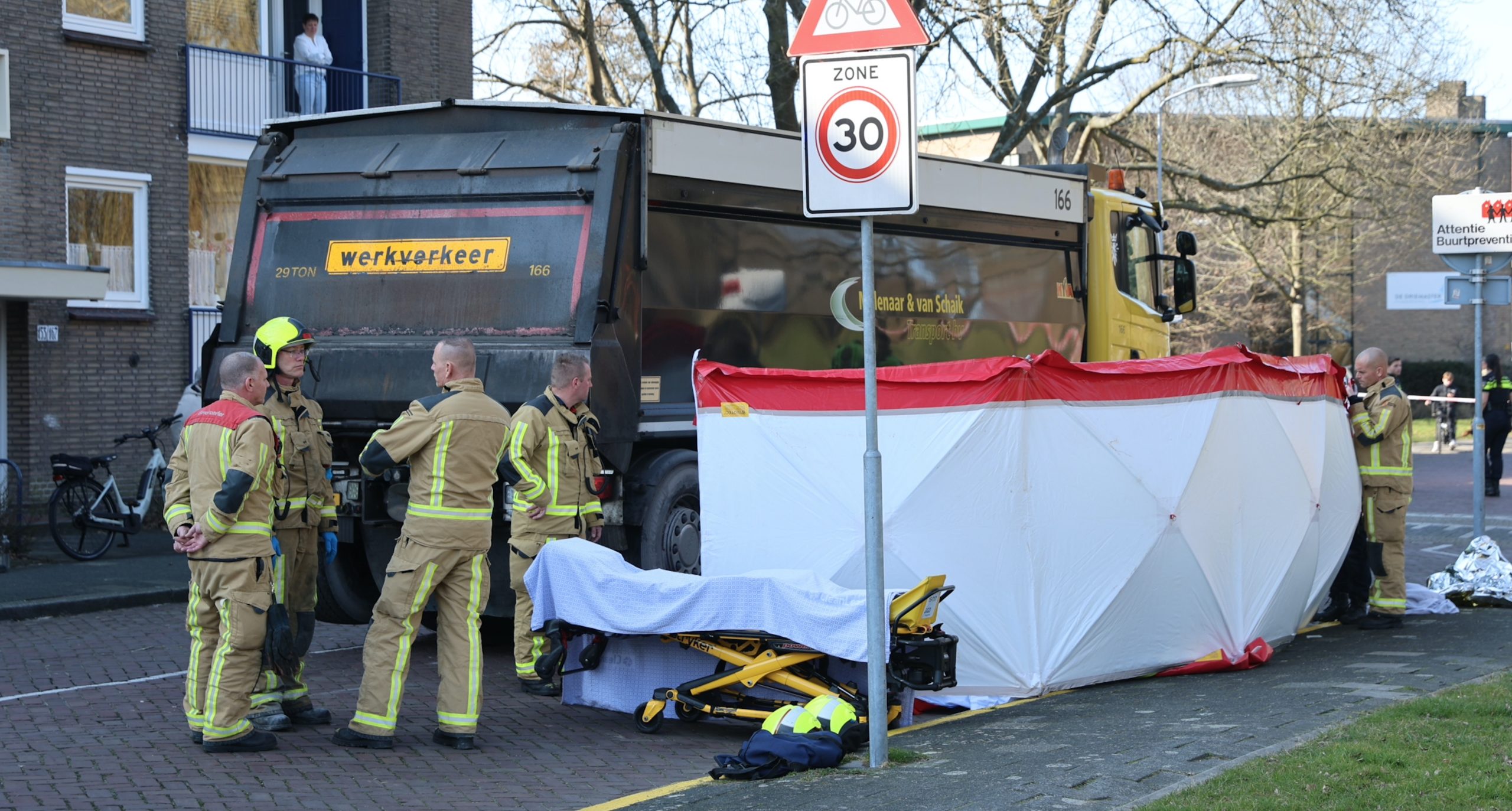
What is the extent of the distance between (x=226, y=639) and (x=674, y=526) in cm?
303

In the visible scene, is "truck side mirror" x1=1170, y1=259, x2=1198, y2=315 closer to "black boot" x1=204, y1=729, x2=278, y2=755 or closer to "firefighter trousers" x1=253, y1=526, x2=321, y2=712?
"firefighter trousers" x1=253, y1=526, x2=321, y2=712

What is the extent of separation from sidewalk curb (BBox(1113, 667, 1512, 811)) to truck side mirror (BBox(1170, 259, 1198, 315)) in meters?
7.49

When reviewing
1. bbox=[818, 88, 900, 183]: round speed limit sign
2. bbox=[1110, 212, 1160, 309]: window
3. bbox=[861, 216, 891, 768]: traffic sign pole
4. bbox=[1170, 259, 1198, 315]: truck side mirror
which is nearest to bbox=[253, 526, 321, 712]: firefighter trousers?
bbox=[861, 216, 891, 768]: traffic sign pole

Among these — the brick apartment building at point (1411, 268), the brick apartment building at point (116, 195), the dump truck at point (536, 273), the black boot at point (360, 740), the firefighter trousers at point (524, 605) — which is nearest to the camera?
the black boot at point (360, 740)

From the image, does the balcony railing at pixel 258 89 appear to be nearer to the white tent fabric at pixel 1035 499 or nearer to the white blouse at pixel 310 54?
the white blouse at pixel 310 54

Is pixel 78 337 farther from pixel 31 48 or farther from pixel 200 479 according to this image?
pixel 200 479

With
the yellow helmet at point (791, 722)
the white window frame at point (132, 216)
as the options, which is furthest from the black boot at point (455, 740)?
the white window frame at point (132, 216)

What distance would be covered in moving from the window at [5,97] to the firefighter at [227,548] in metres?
11.8

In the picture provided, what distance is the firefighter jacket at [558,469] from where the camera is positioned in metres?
8.02

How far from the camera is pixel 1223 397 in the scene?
8.66 m

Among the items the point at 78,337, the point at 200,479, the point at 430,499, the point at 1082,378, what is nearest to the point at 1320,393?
the point at 1082,378

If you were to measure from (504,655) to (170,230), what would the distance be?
35.5 ft

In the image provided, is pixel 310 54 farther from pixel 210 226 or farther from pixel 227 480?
pixel 227 480

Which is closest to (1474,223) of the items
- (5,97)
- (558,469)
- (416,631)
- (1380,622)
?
(1380,622)
